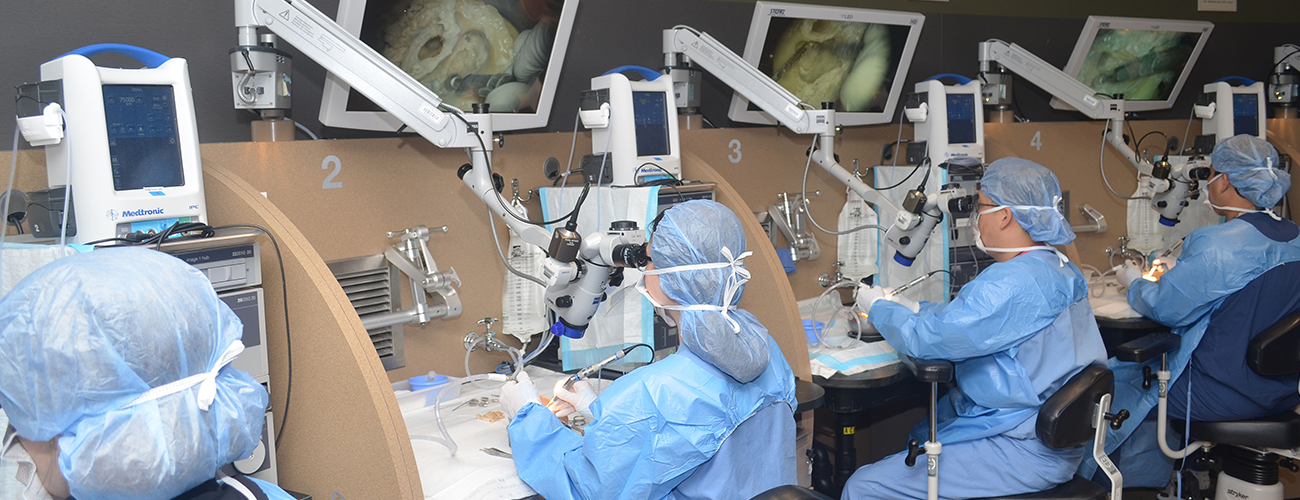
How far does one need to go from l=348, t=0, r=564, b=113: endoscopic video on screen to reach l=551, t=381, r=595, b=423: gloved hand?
88 centimetres

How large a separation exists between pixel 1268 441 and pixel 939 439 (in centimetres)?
107

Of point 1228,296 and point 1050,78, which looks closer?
point 1228,296

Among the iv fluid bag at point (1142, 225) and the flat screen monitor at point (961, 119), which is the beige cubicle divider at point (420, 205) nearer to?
the flat screen monitor at point (961, 119)

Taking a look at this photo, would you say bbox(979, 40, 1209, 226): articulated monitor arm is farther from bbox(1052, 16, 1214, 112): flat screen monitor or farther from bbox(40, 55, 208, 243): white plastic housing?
bbox(40, 55, 208, 243): white plastic housing

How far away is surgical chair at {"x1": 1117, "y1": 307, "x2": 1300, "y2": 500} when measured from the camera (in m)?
2.56

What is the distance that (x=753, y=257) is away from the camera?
7.86ft

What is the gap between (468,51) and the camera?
235 cm

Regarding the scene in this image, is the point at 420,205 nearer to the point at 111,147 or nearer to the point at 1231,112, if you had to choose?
the point at 111,147

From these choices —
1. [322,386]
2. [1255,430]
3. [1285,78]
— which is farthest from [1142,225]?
[322,386]

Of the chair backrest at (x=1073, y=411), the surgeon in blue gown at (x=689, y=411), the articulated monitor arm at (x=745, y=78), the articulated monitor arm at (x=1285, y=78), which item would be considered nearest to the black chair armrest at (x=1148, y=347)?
the chair backrest at (x=1073, y=411)

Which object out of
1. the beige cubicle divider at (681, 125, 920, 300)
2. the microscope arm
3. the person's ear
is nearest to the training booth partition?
the beige cubicle divider at (681, 125, 920, 300)

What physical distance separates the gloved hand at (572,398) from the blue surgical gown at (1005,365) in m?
0.83

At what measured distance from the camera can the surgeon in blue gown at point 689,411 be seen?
1541mm

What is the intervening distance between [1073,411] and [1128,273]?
1649 mm
